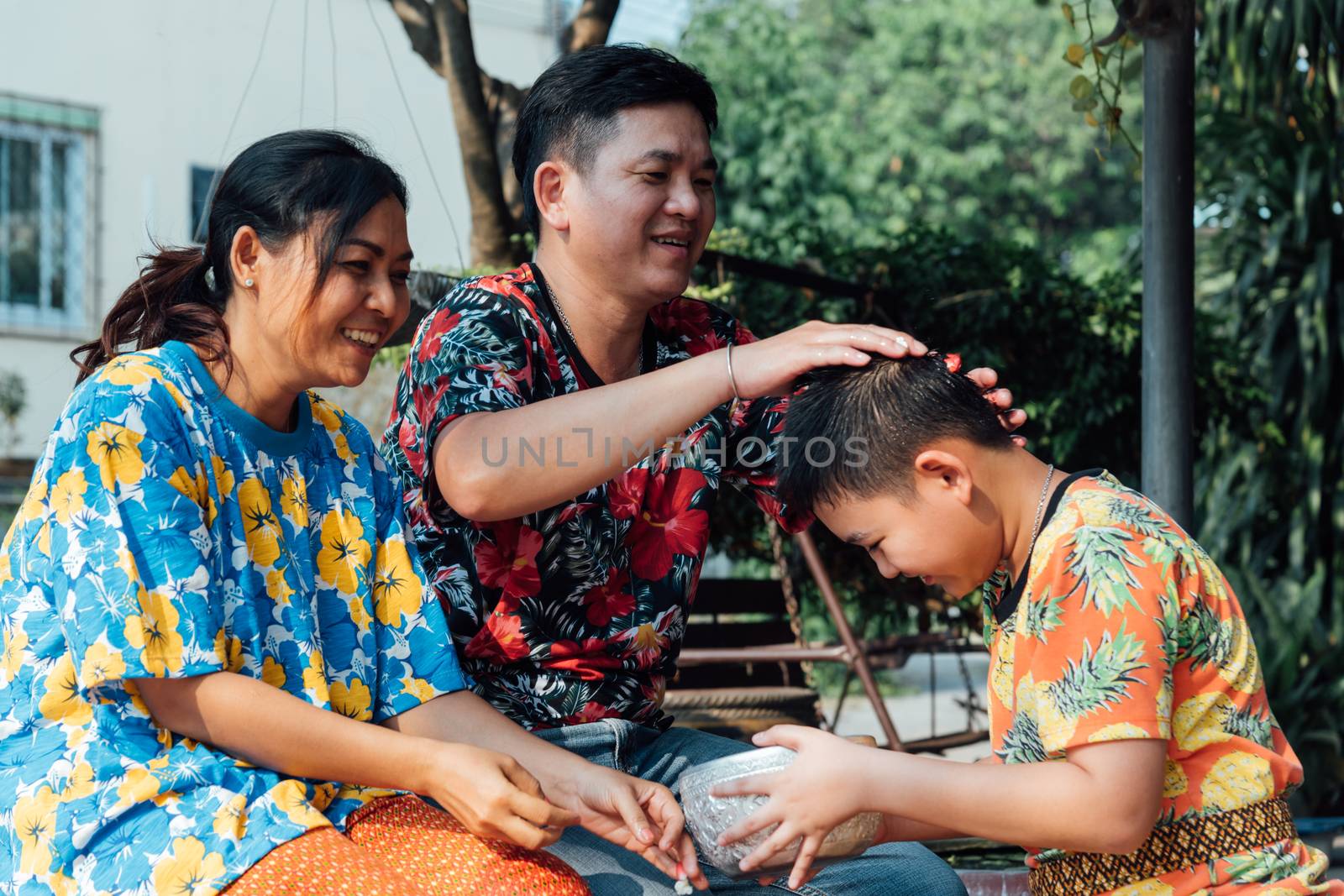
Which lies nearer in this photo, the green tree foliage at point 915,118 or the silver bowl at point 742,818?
the silver bowl at point 742,818

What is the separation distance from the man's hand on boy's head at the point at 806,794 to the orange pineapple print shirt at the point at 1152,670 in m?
0.26

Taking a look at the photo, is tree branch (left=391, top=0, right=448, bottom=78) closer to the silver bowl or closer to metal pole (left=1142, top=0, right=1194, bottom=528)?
metal pole (left=1142, top=0, right=1194, bottom=528)

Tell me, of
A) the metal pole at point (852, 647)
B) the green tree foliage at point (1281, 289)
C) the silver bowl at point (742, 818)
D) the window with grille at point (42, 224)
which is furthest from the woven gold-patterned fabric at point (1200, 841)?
the window with grille at point (42, 224)

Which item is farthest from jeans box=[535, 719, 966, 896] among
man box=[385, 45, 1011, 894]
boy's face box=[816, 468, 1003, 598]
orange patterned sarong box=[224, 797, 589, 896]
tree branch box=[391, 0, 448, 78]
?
tree branch box=[391, 0, 448, 78]

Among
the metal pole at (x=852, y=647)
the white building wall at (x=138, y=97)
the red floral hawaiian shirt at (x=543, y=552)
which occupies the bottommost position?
the metal pole at (x=852, y=647)

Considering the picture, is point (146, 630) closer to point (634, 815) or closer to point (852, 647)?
point (634, 815)

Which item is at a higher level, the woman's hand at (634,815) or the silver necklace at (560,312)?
the silver necklace at (560,312)

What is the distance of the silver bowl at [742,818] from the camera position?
5.28ft

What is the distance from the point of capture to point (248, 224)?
72.4 inches

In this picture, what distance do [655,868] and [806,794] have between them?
45cm

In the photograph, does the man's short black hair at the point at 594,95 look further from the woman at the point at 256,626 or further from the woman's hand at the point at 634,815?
the woman's hand at the point at 634,815

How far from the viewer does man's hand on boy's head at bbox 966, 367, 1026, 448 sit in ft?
6.00

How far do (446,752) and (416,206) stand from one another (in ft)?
7.91

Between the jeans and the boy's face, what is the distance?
0.52 metres
